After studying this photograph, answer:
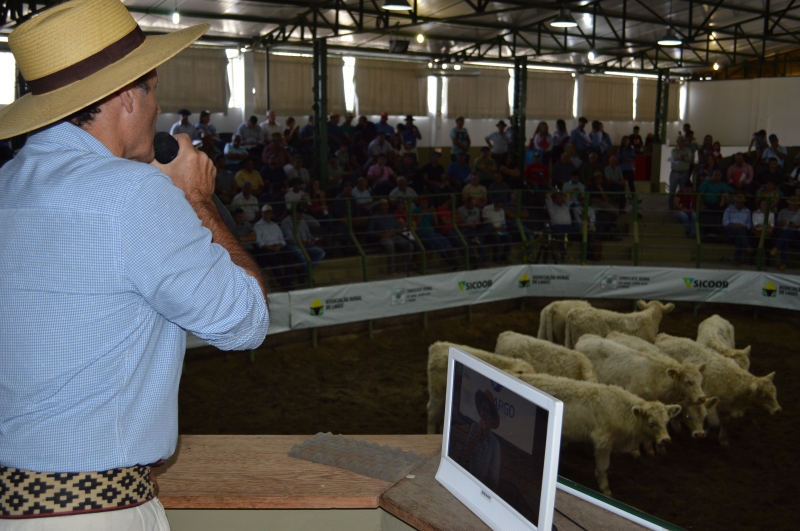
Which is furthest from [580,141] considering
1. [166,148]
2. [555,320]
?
[166,148]

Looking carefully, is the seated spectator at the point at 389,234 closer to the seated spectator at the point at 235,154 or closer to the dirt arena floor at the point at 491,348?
the dirt arena floor at the point at 491,348

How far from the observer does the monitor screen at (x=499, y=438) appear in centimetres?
175

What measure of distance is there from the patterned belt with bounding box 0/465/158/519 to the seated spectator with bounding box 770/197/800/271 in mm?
11492

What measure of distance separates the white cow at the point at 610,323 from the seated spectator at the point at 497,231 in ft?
9.82

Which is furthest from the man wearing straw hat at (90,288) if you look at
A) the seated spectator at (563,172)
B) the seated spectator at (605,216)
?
the seated spectator at (563,172)

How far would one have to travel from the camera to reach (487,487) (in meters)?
1.93

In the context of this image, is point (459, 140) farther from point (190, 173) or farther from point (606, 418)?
point (190, 173)

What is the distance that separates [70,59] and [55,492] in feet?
2.55

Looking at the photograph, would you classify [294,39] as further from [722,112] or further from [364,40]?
[722,112]

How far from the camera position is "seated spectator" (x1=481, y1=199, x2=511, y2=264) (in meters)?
11.9

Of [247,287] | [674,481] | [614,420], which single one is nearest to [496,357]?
[614,420]

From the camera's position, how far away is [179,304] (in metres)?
1.35

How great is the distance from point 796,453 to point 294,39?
13.6 meters

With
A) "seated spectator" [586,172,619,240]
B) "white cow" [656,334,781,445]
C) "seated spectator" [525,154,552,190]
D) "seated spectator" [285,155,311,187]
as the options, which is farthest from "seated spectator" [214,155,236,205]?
"white cow" [656,334,781,445]
